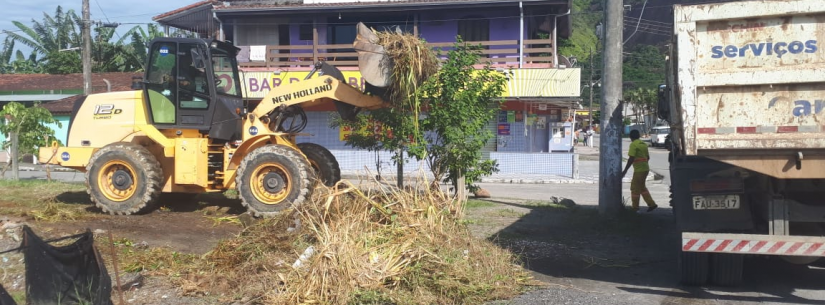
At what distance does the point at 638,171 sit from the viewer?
13172mm

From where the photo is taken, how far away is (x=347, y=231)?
689cm

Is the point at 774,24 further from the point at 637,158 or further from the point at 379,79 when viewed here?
the point at 637,158

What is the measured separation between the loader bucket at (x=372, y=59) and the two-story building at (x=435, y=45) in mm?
12914

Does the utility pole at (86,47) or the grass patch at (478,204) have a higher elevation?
the utility pole at (86,47)

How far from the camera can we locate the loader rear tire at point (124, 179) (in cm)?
1080

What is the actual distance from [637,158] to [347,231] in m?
8.07

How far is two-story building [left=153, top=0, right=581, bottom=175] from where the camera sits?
77.6 ft

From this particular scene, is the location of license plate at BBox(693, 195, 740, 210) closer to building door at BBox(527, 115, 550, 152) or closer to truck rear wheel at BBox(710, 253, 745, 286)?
truck rear wheel at BBox(710, 253, 745, 286)

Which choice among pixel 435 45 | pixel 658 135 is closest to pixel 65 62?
pixel 435 45

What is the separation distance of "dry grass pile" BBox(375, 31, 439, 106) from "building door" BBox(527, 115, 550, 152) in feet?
48.9

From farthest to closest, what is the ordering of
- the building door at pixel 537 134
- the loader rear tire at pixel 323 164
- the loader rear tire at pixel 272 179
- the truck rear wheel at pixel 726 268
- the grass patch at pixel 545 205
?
the building door at pixel 537 134 < the grass patch at pixel 545 205 < the loader rear tire at pixel 323 164 < the loader rear tire at pixel 272 179 < the truck rear wheel at pixel 726 268

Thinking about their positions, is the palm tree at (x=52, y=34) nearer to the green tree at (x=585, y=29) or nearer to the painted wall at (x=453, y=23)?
the painted wall at (x=453, y=23)

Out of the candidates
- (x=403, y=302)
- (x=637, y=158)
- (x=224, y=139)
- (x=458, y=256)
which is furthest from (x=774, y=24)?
(x=224, y=139)

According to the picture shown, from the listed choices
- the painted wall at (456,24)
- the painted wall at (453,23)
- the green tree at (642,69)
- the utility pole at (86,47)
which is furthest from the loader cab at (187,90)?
the green tree at (642,69)
